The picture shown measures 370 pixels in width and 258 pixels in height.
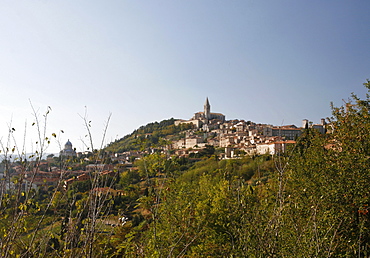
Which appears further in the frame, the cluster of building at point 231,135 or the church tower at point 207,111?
the church tower at point 207,111

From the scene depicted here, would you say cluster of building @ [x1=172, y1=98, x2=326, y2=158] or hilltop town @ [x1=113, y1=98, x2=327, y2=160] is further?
cluster of building @ [x1=172, y1=98, x2=326, y2=158]

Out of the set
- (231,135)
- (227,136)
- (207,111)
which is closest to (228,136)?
(227,136)

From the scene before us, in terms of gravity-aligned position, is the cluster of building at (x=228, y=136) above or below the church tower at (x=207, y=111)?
below

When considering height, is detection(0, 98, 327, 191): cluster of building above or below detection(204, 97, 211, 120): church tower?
below

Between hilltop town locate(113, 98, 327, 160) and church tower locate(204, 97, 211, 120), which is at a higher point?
church tower locate(204, 97, 211, 120)

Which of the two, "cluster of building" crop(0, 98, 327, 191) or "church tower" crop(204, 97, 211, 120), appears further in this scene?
"church tower" crop(204, 97, 211, 120)

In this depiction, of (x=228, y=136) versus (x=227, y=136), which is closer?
(x=228, y=136)

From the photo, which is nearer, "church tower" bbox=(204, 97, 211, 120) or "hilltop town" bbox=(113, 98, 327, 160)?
"hilltop town" bbox=(113, 98, 327, 160)

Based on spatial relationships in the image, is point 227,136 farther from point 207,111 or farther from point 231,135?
point 207,111

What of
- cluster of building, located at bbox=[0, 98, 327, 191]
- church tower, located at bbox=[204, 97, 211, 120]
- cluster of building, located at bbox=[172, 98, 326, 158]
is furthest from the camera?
church tower, located at bbox=[204, 97, 211, 120]

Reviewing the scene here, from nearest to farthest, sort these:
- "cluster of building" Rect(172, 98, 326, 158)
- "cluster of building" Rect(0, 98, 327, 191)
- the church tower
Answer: "cluster of building" Rect(0, 98, 327, 191) → "cluster of building" Rect(172, 98, 326, 158) → the church tower

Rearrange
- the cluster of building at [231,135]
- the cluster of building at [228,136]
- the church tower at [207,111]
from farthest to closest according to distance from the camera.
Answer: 1. the church tower at [207,111]
2. the cluster of building at [231,135]
3. the cluster of building at [228,136]

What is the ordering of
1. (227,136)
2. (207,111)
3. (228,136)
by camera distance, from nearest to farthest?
(228,136)
(227,136)
(207,111)

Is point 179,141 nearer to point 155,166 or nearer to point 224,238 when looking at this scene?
point 224,238
